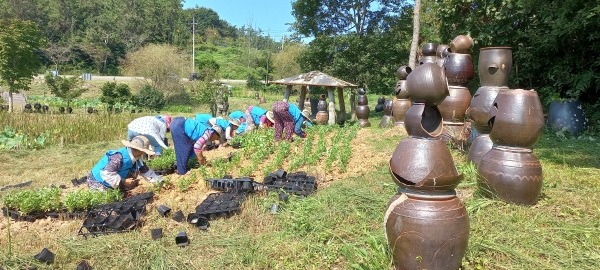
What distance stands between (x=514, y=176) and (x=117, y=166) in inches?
190

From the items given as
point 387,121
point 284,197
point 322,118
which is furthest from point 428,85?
point 322,118

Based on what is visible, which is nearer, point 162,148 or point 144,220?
point 144,220

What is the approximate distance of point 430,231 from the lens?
259 cm

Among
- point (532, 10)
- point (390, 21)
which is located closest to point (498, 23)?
point (532, 10)

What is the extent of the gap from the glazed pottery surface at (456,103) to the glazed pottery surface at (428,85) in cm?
453

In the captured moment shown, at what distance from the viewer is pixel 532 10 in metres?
11.2

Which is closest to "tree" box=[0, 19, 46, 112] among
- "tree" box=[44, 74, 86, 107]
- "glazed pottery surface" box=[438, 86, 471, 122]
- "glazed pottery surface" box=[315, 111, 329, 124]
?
"tree" box=[44, 74, 86, 107]

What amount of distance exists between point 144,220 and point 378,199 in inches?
101

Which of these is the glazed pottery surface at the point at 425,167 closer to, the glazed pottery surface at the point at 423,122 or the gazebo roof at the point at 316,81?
the glazed pottery surface at the point at 423,122

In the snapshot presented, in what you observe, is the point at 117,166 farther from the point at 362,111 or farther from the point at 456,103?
the point at 362,111

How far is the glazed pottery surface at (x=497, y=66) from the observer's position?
5289mm

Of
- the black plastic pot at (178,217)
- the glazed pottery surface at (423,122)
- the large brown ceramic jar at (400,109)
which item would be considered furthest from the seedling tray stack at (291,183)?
the large brown ceramic jar at (400,109)

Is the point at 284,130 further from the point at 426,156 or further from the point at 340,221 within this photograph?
the point at 426,156

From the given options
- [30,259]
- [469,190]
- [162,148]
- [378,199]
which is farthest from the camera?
[162,148]
